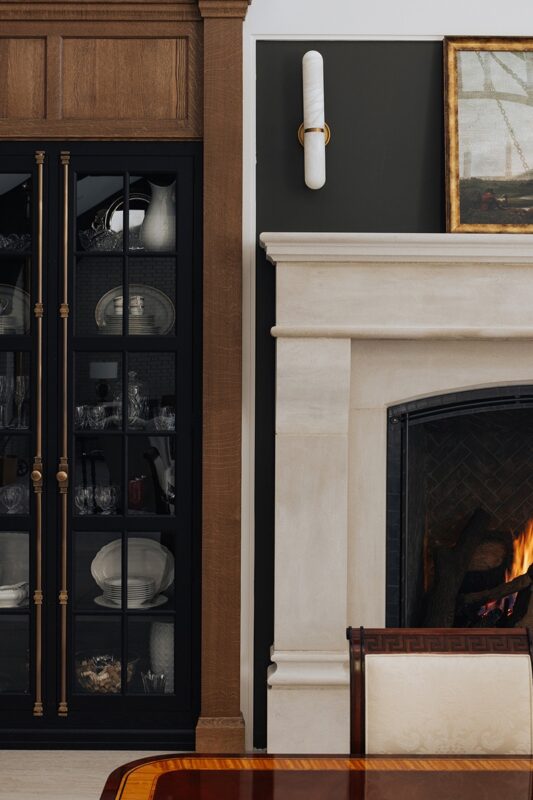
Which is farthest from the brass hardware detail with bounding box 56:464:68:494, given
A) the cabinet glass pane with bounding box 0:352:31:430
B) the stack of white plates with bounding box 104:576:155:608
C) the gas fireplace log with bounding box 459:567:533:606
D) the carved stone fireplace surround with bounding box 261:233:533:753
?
the gas fireplace log with bounding box 459:567:533:606

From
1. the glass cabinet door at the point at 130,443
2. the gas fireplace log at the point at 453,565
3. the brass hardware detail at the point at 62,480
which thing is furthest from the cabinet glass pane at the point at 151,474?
the gas fireplace log at the point at 453,565

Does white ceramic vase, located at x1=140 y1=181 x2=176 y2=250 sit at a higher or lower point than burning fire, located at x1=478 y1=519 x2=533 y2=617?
higher

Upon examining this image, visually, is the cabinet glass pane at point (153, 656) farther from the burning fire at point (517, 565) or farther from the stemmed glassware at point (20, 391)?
the burning fire at point (517, 565)

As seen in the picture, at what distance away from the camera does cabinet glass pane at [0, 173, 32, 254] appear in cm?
310

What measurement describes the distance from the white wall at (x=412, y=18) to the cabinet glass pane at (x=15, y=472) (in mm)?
1741

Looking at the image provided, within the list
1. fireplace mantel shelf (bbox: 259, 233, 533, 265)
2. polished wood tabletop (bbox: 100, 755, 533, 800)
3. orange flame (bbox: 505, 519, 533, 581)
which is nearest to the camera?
polished wood tabletop (bbox: 100, 755, 533, 800)

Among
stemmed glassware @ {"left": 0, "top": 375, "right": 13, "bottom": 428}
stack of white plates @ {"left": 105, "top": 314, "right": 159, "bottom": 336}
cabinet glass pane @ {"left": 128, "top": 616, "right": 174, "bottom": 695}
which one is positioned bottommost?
cabinet glass pane @ {"left": 128, "top": 616, "right": 174, "bottom": 695}

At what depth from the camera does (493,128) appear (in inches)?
118

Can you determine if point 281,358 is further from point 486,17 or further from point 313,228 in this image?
point 486,17

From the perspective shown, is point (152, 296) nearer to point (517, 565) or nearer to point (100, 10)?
point (100, 10)

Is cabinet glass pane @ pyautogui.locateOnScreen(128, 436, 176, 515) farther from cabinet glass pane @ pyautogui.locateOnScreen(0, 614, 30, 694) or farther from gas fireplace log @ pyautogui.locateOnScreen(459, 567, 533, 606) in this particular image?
gas fireplace log @ pyautogui.locateOnScreen(459, 567, 533, 606)

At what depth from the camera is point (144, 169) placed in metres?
3.05

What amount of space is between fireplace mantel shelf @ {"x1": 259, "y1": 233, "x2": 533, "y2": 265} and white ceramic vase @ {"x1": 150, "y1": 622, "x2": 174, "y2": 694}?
1.43 m

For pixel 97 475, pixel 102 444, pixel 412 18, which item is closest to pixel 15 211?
pixel 102 444
